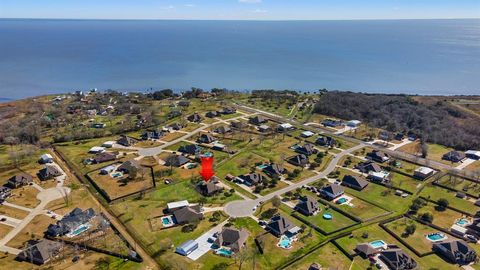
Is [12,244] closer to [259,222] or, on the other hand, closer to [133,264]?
[133,264]

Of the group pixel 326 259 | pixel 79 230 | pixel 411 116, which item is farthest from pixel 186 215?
pixel 411 116

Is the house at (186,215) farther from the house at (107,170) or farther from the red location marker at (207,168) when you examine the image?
the house at (107,170)

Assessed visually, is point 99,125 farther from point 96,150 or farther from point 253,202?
point 253,202

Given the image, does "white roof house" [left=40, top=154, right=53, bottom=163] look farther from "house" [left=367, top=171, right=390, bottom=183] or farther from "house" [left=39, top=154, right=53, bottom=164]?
"house" [left=367, top=171, right=390, bottom=183]

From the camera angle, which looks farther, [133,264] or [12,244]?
[12,244]

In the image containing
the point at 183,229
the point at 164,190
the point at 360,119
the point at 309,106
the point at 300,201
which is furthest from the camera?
the point at 309,106

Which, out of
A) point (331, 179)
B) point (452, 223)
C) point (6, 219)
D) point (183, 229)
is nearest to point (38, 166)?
point (6, 219)
